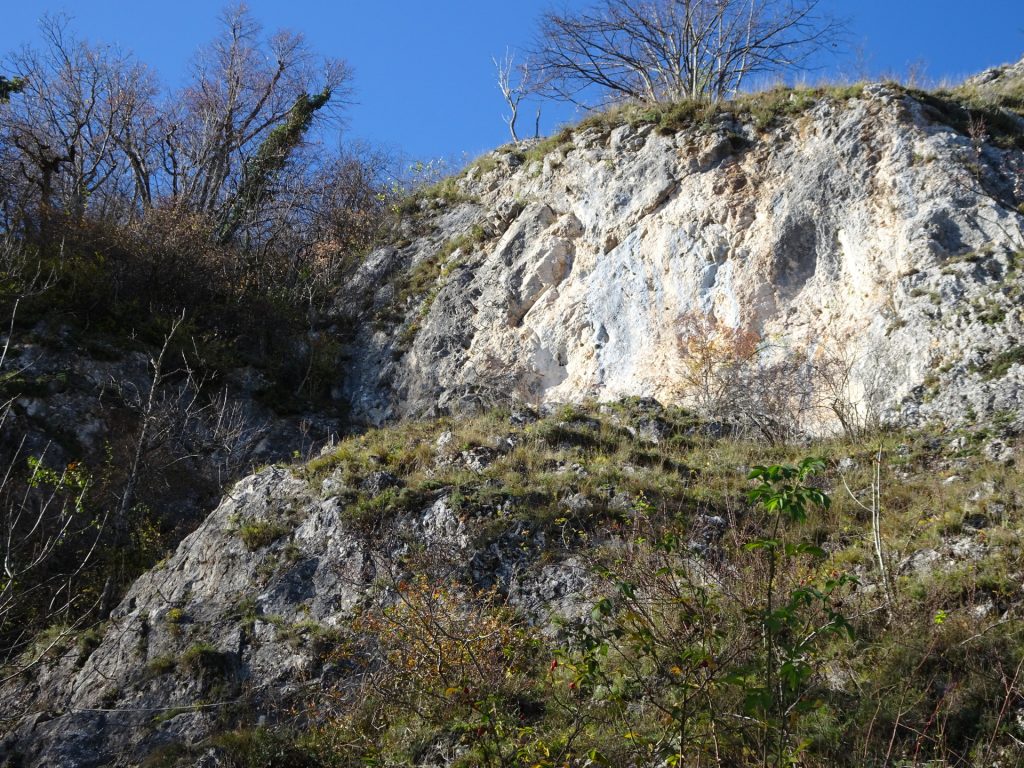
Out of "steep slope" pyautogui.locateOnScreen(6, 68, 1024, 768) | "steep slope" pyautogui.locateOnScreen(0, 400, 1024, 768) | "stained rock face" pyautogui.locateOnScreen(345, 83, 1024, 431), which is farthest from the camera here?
"stained rock face" pyautogui.locateOnScreen(345, 83, 1024, 431)

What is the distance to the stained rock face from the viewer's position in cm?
1012

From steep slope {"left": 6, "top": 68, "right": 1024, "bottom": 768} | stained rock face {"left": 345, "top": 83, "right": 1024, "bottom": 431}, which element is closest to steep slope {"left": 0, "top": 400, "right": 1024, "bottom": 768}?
steep slope {"left": 6, "top": 68, "right": 1024, "bottom": 768}

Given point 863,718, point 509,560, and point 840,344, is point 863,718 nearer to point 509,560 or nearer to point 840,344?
point 509,560

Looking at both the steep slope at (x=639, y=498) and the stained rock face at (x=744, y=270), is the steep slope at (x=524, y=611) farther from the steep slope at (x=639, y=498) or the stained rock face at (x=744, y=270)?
the stained rock face at (x=744, y=270)

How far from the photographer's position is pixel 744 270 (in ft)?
39.8

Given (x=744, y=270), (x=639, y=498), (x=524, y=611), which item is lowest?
(x=524, y=611)

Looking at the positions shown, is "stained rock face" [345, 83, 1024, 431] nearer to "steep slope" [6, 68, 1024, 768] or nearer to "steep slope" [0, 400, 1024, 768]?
"steep slope" [6, 68, 1024, 768]

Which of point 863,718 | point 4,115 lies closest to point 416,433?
point 863,718

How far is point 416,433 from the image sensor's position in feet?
34.8

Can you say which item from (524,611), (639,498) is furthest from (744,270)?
(524,611)

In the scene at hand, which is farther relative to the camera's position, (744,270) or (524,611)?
(744,270)

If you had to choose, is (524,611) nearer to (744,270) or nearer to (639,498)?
(639,498)

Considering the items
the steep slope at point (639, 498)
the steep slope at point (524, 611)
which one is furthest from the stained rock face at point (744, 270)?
the steep slope at point (524, 611)

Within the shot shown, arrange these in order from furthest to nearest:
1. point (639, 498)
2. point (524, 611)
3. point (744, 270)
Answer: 1. point (744, 270)
2. point (524, 611)
3. point (639, 498)
